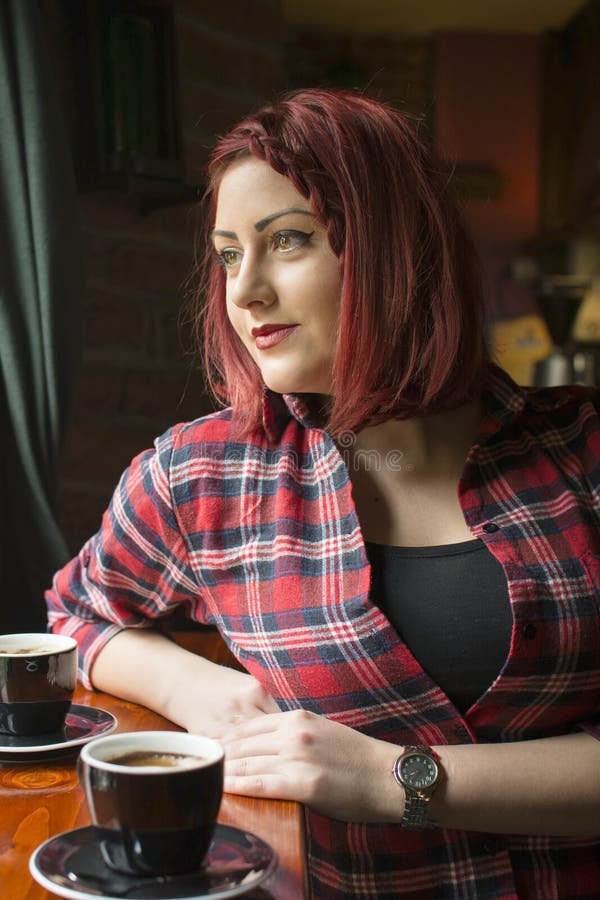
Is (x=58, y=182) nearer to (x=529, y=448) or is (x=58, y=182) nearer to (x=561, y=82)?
(x=529, y=448)

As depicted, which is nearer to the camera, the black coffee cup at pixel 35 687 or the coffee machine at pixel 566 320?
the black coffee cup at pixel 35 687

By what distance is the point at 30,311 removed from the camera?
1.59 metres

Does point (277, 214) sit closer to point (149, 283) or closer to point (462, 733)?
point (462, 733)

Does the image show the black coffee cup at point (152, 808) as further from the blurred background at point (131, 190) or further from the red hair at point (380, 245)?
the blurred background at point (131, 190)

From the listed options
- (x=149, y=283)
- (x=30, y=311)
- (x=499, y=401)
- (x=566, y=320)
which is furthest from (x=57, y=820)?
(x=566, y=320)

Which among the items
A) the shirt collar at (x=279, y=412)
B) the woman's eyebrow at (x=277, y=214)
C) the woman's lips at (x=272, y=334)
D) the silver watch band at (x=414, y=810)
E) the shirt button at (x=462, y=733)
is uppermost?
the woman's eyebrow at (x=277, y=214)

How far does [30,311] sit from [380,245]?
711 millimetres

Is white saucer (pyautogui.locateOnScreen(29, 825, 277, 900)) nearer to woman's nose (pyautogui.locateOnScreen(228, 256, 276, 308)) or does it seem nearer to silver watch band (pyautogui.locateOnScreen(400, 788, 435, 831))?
Result: silver watch band (pyautogui.locateOnScreen(400, 788, 435, 831))

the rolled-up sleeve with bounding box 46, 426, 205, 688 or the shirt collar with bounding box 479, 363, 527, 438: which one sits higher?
the shirt collar with bounding box 479, 363, 527, 438

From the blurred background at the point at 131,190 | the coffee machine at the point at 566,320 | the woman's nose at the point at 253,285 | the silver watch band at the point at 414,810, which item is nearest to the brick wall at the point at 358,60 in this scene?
the coffee machine at the point at 566,320

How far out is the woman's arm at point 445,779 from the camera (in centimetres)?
88

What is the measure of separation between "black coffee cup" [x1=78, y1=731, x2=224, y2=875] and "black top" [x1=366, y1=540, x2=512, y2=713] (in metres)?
0.42

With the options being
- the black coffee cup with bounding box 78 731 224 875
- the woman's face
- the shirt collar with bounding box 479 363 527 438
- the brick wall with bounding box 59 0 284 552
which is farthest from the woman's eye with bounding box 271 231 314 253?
the brick wall with bounding box 59 0 284 552

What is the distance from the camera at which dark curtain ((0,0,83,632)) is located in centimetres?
158
